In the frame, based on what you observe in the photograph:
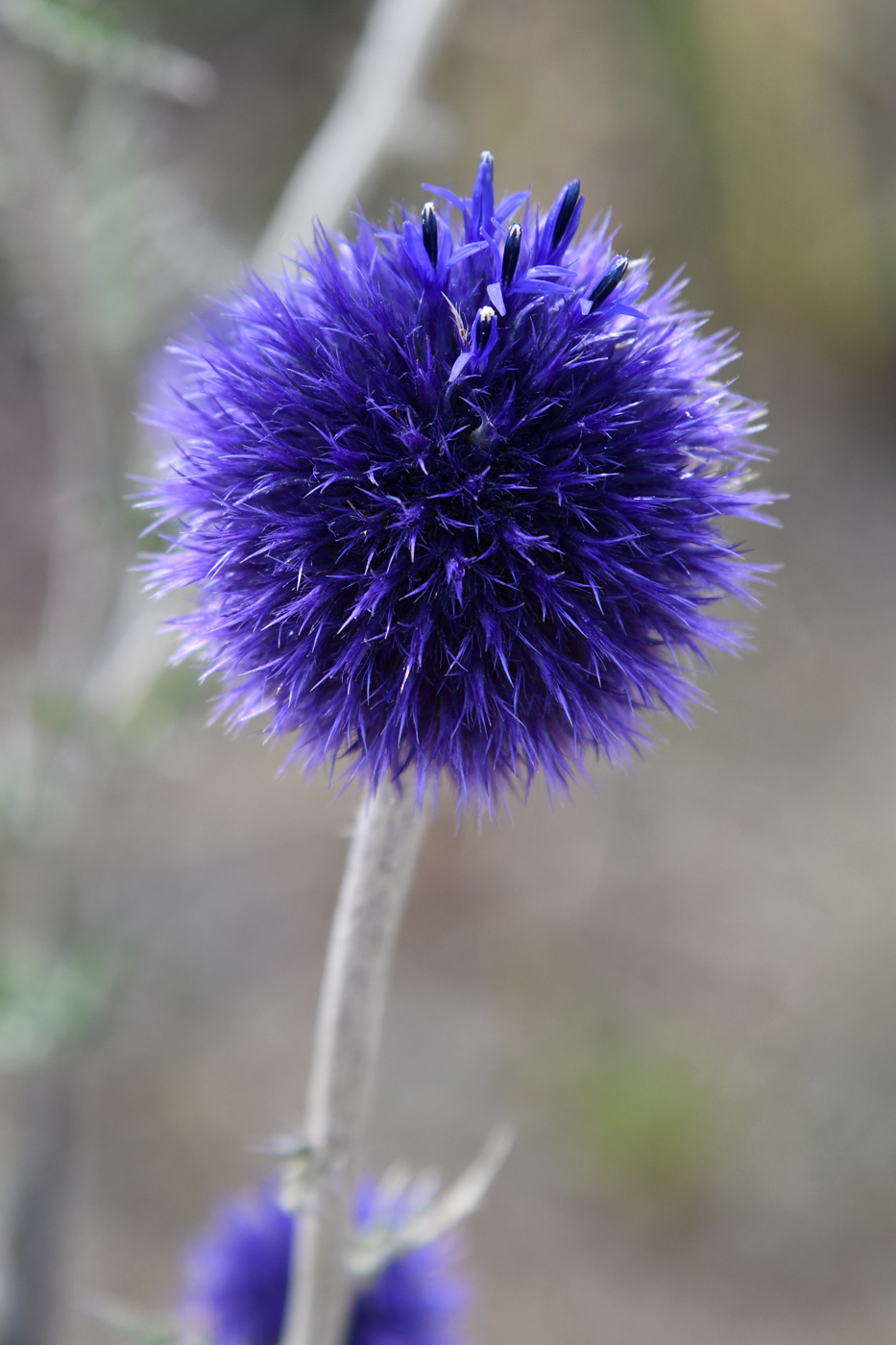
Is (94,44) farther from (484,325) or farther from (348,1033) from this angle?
(348,1033)

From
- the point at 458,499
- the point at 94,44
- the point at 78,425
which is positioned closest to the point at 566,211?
the point at 458,499

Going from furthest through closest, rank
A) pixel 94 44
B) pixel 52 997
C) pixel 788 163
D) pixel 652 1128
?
pixel 788 163 < pixel 652 1128 < pixel 52 997 < pixel 94 44

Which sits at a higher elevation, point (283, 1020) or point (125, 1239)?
point (283, 1020)

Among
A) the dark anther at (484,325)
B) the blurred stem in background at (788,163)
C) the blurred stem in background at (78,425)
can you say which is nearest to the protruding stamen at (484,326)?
the dark anther at (484,325)

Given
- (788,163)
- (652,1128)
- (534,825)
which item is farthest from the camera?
(788,163)

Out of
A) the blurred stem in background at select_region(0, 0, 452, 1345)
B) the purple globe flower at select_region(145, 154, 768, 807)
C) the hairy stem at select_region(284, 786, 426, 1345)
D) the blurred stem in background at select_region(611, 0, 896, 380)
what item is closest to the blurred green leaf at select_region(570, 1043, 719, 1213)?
the blurred stem in background at select_region(0, 0, 452, 1345)

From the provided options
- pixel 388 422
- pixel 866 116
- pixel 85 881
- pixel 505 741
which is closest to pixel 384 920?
pixel 505 741

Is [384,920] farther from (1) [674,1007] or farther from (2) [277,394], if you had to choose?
(1) [674,1007]
